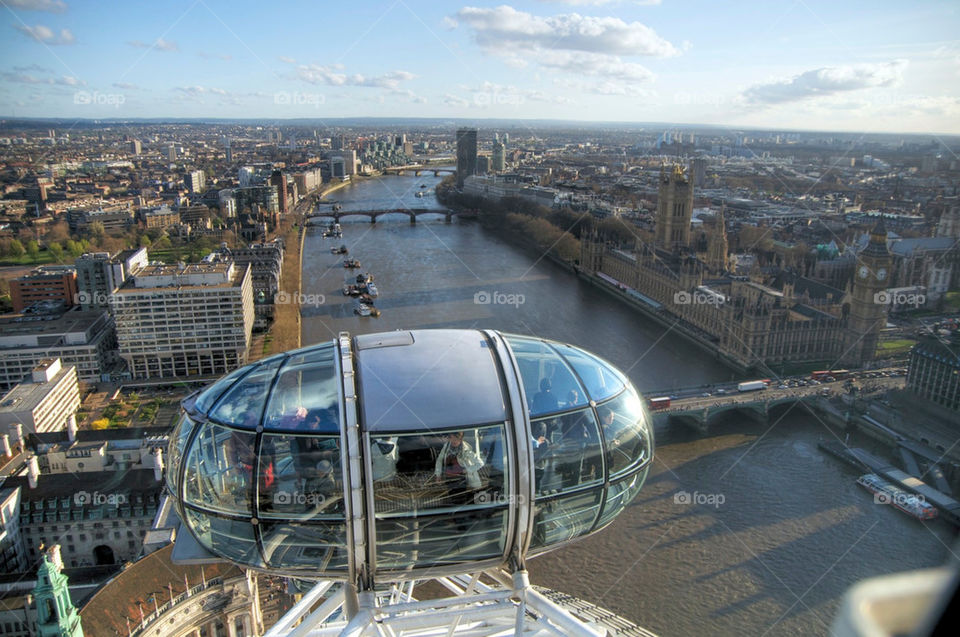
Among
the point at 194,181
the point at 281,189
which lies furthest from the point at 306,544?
the point at 194,181

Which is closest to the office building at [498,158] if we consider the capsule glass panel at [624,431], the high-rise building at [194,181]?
the high-rise building at [194,181]

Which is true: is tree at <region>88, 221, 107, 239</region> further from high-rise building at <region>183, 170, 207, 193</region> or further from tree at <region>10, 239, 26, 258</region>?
high-rise building at <region>183, 170, 207, 193</region>

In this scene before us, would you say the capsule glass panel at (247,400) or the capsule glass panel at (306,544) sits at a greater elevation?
the capsule glass panel at (247,400)

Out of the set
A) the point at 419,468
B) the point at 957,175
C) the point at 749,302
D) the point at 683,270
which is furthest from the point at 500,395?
the point at 957,175

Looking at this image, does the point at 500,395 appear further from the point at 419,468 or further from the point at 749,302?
the point at 749,302

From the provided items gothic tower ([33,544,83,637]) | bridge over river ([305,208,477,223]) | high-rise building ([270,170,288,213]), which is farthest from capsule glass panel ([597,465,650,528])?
high-rise building ([270,170,288,213])

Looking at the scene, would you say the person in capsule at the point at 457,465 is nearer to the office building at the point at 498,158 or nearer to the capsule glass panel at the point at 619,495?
the capsule glass panel at the point at 619,495

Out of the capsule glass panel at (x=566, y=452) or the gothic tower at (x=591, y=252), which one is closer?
the capsule glass panel at (x=566, y=452)

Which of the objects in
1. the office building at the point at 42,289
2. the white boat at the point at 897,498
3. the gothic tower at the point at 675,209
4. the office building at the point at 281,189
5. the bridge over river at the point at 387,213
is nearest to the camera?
the white boat at the point at 897,498
